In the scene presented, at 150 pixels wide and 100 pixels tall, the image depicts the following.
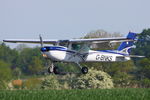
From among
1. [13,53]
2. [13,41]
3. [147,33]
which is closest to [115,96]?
[13,41]

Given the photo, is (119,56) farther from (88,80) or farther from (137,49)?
(137,49)

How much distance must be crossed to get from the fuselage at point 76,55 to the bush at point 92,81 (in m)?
4.64

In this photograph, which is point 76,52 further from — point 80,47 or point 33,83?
point 33,83

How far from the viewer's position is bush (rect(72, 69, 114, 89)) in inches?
1855

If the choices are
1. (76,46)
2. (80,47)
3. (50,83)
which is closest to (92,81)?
(50,83)

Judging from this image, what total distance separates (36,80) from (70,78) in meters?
8.69

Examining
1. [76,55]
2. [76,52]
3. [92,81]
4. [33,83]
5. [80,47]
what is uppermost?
[80,47]

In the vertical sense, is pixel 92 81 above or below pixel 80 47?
below

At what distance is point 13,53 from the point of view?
90938 mm

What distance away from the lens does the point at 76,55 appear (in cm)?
4059

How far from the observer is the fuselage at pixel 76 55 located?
3850 centimetres

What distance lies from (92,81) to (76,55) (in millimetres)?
7160

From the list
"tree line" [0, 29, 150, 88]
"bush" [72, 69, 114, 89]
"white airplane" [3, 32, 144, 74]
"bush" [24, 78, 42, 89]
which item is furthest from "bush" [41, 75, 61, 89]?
"bush" [24, 78, 42, 89]

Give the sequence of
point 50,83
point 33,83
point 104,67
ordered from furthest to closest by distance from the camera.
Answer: point 104,67 < point 33,83 < point 50,83
